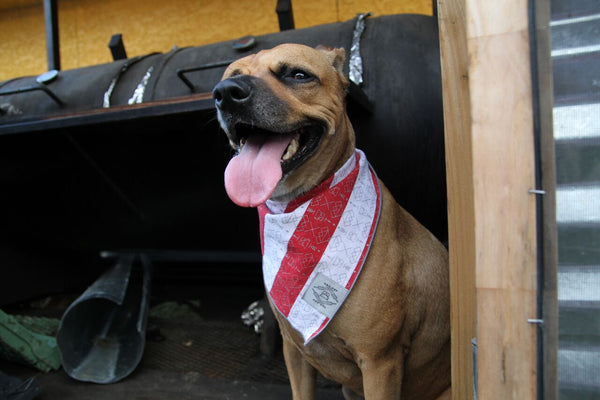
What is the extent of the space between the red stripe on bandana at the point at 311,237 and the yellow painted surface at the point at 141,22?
10.9ft

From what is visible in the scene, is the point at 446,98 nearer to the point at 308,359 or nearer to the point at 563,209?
the point at 563,209

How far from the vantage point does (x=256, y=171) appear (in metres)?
1.58

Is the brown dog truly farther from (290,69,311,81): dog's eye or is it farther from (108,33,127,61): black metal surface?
(108,33,127,61): black metal surface

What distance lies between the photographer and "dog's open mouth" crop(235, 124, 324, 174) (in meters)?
1.63

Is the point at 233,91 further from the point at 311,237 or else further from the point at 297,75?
the point at 311,237

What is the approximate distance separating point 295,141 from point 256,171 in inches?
7.9

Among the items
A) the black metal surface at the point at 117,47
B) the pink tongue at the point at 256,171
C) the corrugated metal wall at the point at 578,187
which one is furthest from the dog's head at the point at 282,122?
the black metal surface at the point at 117,47

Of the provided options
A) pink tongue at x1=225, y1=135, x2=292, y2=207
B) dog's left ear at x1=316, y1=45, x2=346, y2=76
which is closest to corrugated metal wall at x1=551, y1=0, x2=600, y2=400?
pink tongue at x1=225, y1=135, x2=292, y2=207

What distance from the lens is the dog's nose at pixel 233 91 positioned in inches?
60.9

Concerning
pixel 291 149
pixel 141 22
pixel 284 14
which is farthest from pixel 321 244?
pixel 141 22

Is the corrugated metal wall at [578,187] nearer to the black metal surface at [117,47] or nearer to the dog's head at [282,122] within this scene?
the dog's head at [282,122]

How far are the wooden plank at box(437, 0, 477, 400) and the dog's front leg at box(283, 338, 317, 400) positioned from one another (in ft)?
2.77

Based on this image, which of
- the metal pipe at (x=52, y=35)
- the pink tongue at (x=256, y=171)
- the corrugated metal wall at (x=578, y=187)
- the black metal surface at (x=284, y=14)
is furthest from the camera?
the metal pipe at (x=52, y=35)

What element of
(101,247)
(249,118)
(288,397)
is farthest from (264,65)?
(101,247)
